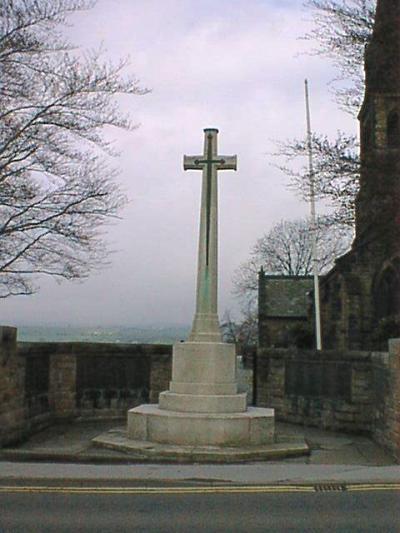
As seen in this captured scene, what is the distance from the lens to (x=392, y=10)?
65.6 ft

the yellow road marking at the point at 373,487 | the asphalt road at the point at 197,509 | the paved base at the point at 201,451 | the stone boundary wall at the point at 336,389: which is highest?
the stone boundary wall at the point at 336,389

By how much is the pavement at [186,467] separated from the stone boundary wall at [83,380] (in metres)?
1.62

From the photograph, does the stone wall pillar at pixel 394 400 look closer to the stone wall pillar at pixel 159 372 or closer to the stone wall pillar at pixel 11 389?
the stone wall pillar at pixel 159 372

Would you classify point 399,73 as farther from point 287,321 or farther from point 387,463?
point 287,321

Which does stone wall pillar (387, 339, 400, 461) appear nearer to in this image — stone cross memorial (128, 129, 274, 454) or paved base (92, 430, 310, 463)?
paved base (92, 430, 310, 463)

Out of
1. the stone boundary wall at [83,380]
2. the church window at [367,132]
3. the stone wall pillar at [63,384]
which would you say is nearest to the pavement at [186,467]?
the stone boundary wall at [83,380]

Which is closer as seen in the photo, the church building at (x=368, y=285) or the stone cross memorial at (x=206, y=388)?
the stone cross memorial at (x=206, y=388)

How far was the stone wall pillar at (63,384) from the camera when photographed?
1742 centimetres

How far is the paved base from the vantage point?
11867mm

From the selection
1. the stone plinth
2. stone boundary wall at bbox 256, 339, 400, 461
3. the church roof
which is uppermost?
the church roof

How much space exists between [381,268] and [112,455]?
82.9 ft

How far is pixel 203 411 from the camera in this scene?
13.2 meters

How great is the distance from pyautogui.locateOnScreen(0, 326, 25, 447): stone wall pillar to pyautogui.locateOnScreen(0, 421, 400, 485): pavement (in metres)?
0.36

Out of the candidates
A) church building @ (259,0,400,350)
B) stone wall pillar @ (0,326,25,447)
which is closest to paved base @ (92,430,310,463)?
stone wall pillar @ (0,326,25,447)
